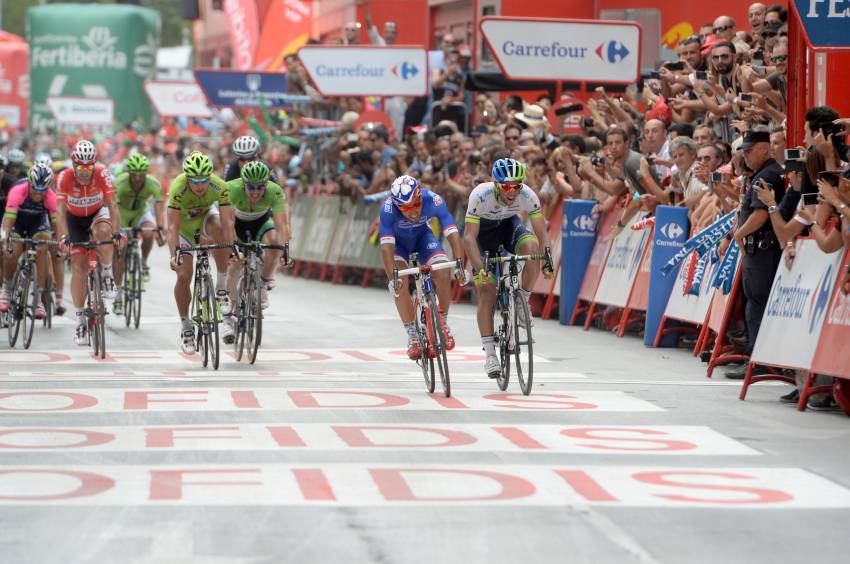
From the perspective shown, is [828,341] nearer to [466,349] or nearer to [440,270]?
[440,270]

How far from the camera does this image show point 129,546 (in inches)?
284

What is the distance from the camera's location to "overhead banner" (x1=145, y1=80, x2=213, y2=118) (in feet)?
160

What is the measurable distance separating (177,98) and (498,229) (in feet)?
120

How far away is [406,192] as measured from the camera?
13188 mm

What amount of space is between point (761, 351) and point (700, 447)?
9.16ft

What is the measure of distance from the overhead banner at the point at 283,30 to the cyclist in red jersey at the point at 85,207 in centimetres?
2128

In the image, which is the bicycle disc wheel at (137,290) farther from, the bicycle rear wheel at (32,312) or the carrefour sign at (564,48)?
the carrefour sign at (564,48)

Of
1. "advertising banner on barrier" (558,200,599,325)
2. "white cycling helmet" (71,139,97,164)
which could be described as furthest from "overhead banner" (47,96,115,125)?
"white cycling helmet" (71,139,97,164)

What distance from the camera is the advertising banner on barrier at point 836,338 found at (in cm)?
1155

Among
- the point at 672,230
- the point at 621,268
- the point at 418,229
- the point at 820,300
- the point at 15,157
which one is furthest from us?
the point at 15,157

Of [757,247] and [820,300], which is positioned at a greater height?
[757,247]

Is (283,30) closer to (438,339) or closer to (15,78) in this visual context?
(438,339)

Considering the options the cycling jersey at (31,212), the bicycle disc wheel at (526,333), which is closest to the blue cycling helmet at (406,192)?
the bicycle disc wheel at (526,333)

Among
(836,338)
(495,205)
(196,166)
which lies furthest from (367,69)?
A: (836,338)
